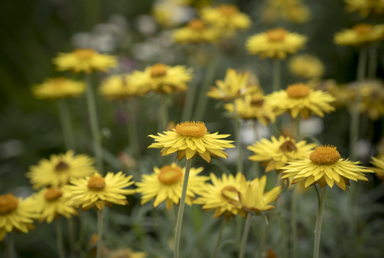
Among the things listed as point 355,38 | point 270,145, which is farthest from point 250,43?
point 270,145

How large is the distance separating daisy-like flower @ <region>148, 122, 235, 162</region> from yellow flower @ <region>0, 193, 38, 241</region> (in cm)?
66

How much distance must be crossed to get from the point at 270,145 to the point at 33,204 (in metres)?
1.03

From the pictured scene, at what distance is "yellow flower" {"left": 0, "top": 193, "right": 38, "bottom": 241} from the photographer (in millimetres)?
1206

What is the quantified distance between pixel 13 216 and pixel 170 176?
64 cm

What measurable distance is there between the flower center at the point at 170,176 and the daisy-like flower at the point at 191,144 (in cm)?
22

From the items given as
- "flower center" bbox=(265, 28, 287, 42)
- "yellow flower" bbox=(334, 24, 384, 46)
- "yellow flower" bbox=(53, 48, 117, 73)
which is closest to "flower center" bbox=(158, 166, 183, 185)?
"yellow flower" bbox=(53, 48, 117, 73)

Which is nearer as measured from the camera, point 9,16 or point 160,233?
point 160,233

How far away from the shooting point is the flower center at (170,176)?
1230mm

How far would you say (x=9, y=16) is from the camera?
4281 millimetres

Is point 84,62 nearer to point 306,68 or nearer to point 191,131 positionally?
point 191,131

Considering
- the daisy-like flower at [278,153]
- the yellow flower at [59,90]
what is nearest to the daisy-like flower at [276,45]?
the daisy-like flower at [278,153]

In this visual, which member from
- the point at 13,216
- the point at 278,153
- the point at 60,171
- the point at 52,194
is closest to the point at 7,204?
the point at 13,216

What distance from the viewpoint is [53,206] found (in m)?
1.34

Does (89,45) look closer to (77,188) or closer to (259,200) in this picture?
(77,188)
